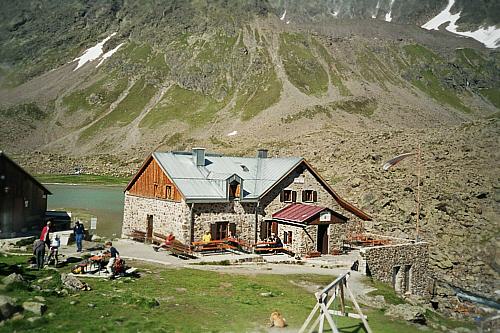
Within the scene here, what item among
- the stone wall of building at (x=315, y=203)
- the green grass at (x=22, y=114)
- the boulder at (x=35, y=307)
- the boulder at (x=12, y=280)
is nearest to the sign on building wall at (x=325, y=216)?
the stone wall of building at (x=315, y=203)

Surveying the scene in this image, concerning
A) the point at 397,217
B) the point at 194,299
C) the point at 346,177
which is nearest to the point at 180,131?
the point at 346,177

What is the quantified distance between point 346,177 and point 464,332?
45174mm

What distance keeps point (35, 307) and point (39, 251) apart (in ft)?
24.5

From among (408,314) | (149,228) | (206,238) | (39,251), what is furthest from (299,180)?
(39,251)

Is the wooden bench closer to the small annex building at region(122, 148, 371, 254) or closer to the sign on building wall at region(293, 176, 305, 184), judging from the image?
the small annex building at region(122, 148, 371, 254)

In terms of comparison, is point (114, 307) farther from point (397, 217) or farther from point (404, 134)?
point (404, 134)

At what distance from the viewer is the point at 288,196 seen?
135 feet

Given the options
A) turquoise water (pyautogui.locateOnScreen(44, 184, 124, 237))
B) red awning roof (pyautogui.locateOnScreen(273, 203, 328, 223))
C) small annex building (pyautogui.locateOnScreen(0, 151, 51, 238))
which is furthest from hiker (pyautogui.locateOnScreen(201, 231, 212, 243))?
turquoise water (pyautogui.locateOnScreen(44, 184, 124, 237))

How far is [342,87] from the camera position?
199 m

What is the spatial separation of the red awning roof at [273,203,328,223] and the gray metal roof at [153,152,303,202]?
2.17 meters

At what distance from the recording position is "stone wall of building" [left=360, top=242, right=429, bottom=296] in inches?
1382

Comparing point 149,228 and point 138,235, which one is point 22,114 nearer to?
point 138,235

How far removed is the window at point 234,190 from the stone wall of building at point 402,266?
1036cm

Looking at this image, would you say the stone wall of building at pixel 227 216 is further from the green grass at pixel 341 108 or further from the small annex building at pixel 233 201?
the green grass at pixel 341 108
